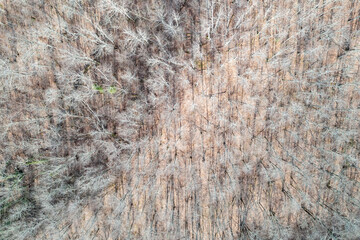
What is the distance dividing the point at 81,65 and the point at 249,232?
4453 millimetres

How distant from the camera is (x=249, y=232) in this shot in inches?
162

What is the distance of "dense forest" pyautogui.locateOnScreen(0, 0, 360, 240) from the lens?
3.87 m

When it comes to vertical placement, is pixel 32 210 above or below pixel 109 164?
below

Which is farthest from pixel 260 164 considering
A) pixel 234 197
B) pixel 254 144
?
pixel 234 197

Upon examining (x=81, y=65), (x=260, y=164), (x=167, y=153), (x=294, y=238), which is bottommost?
(x=294, y=238)

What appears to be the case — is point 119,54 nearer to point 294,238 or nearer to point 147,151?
point 147,151

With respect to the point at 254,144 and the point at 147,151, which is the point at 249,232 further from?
the point at 147,151

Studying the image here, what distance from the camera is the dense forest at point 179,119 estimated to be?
3871 millimetres

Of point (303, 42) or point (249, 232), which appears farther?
point (249, 232)

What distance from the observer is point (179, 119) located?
13.1ft

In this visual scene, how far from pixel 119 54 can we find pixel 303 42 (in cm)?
333

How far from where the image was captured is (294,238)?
13.5 ft

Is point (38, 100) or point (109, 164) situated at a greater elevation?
point (38, 100)

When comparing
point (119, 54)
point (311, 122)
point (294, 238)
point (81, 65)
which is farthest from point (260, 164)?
point (81, 65)
